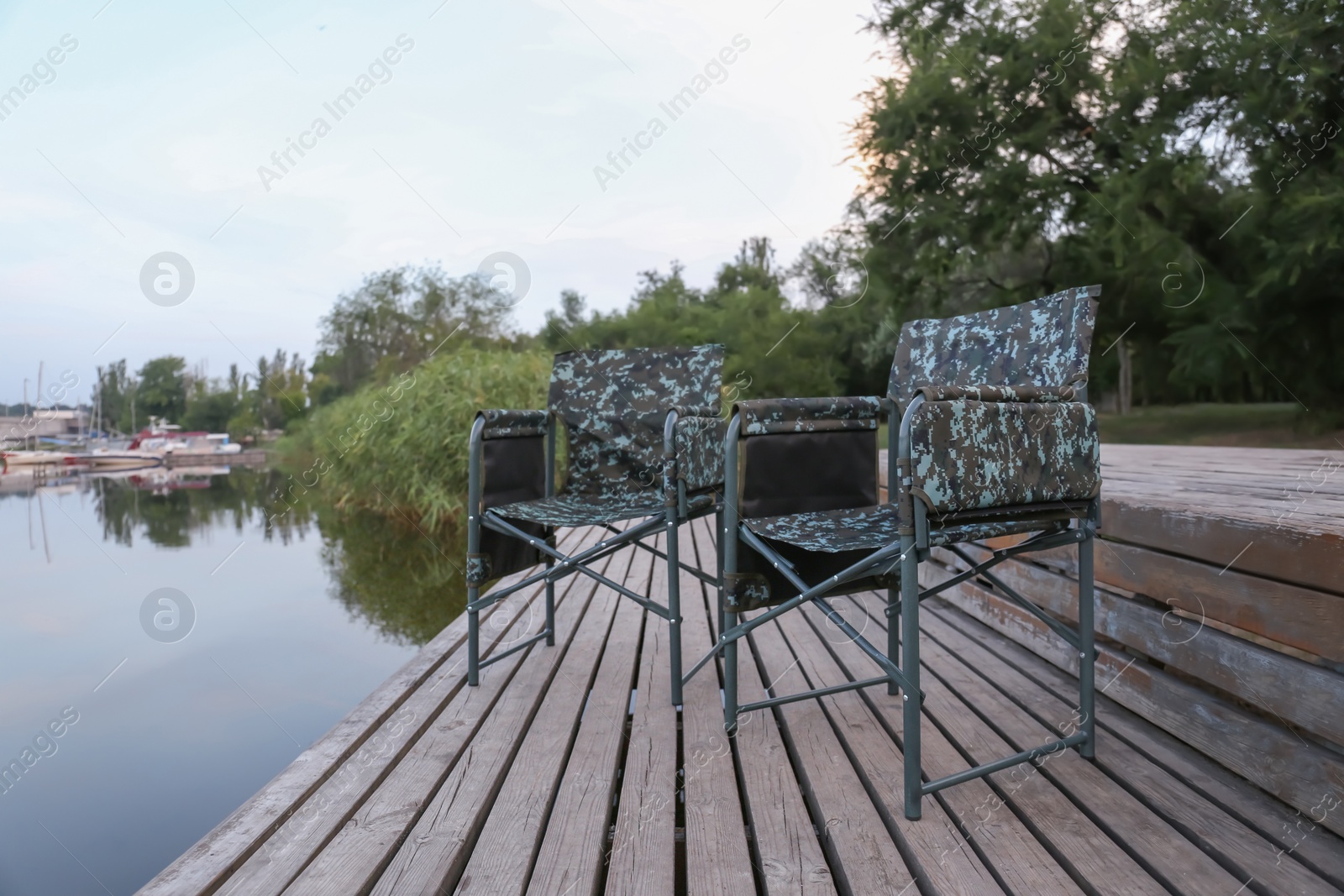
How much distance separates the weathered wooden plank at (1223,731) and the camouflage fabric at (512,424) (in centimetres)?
161

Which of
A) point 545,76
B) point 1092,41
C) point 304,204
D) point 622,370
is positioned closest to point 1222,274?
point 1092,41

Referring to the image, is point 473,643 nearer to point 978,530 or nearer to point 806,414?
point 806,414

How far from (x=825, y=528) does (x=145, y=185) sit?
893cm

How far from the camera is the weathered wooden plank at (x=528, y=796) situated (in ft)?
3.97

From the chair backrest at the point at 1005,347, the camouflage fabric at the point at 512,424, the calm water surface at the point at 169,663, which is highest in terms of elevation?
the chair backrest at the point at 1005,347

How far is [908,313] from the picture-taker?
1329 centimetres

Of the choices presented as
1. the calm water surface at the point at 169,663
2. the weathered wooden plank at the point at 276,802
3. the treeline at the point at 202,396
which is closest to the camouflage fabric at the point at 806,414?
the weathered wooden plank at the point at 276,802

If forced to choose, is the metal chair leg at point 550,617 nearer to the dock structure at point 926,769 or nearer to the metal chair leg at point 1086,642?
the dock structure at point 926,769

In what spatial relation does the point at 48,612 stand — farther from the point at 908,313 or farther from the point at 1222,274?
the point at 1222,274

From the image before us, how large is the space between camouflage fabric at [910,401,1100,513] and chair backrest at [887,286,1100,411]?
0.12m

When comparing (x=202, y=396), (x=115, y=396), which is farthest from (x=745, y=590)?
(x=202, y=396)

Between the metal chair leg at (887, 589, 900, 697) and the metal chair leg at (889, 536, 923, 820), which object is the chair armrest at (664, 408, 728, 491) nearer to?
the metal chair leg at (887, 589, 900, 697)

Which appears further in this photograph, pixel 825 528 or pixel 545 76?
pixel 545 76

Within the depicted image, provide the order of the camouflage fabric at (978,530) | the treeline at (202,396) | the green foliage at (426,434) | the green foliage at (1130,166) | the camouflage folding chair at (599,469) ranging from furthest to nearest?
the treeline at (202,396), the green foliage at (1130,166), the green foliage at (426,434), the camouflage folding chair at (599,469), the camouflage fabric at (978,530)
